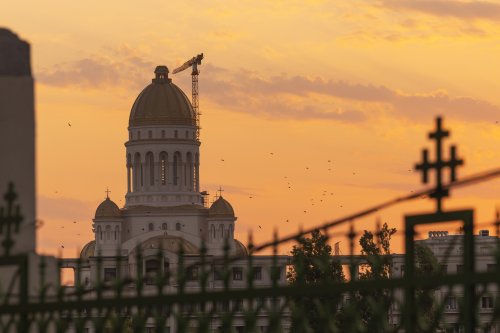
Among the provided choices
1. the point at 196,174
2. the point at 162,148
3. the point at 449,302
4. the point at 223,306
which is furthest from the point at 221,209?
the point at 223,306

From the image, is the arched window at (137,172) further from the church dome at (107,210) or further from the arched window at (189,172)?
the arched window at (189,172)

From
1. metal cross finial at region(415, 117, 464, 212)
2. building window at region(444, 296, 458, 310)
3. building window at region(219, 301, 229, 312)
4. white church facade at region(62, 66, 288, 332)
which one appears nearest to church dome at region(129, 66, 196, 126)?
white church facade at region(62, 66, 288, 332)

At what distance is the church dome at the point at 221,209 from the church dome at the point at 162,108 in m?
6.59

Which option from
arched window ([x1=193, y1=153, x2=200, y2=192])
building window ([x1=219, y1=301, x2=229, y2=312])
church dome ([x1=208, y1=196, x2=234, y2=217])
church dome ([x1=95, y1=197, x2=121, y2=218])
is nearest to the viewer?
building window ([x1=219, y1=301, x2=229, y2=312])

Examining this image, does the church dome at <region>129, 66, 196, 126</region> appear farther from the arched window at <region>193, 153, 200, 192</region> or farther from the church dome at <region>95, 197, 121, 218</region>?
the church dome at <region>95, 197, 121, 218</region>

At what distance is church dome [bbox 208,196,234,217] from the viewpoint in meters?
124

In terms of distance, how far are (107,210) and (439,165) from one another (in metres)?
121

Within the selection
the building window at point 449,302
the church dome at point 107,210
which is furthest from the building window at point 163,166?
the building window at point 449,302

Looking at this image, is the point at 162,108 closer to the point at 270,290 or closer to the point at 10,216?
the point at 10,216

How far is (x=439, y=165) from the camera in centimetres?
623

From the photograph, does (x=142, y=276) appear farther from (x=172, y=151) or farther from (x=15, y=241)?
(x=172, y=151)

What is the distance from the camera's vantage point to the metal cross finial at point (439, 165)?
618cm

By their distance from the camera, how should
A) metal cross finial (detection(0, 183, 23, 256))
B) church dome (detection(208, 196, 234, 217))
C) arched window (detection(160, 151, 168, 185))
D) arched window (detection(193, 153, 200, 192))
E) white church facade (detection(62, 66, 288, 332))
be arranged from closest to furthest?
metal cross finial (detection(0, 183, 23, 256)), church dome (detection(208, 196, 234, 217)), white church facade (detection(62, 66, 288, 332)), arched window (detection(160, 151, 168, 185)), arched window (detection(193, 153, 200, 192))

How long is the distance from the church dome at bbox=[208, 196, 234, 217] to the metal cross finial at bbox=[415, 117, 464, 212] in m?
118
